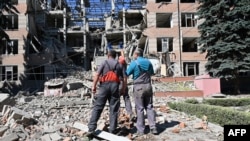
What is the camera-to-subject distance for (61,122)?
36.7ft

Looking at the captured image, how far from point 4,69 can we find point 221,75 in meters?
23.2

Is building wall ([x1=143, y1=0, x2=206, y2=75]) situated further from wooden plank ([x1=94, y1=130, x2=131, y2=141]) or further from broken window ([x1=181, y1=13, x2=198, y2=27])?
wooden plank ([x1=94, y1=130, x2=131, y2=141])

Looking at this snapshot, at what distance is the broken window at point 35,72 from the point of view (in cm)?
4127

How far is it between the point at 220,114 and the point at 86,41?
38.1 m

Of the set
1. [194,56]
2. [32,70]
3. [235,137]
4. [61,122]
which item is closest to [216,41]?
[194,56]

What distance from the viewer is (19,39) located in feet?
135

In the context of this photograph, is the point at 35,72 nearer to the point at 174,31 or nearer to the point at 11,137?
the point at 174,31

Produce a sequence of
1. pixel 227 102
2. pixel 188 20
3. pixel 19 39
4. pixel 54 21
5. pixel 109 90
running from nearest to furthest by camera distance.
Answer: pixel 109 90 < pixel 227 102 < pixel 19 39 < pixel 188 20 < pixel 54 21

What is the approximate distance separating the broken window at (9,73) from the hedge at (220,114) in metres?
28.9

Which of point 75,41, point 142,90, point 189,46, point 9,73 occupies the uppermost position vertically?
point 75,41

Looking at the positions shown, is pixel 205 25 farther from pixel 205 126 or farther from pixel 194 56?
pixel 205 126

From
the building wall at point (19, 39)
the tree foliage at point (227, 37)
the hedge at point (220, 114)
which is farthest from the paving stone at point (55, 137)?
the building wall at point (19, 39)

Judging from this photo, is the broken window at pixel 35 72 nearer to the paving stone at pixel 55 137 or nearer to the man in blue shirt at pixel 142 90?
the paving stone at pixel 55 137

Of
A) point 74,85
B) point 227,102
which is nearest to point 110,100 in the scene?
point 227,102
